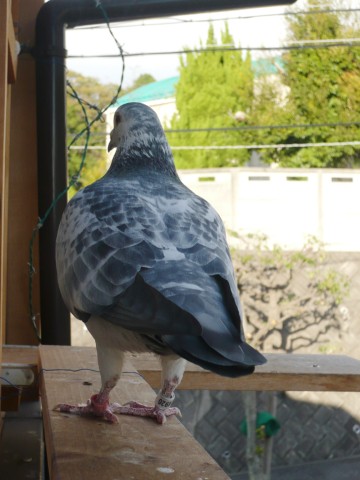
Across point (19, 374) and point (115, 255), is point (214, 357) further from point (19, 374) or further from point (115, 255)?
point (19, 374)

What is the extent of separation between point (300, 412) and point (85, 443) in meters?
10.4

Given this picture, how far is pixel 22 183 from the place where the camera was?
3062 millimetres

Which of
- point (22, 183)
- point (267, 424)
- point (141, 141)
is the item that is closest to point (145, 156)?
point (141, 141)

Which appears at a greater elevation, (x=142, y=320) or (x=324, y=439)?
(x=142, y=320)

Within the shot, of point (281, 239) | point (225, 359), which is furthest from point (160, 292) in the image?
point (281, 239)

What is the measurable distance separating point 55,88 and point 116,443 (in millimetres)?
1629

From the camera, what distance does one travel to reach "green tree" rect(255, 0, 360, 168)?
59.0 ft

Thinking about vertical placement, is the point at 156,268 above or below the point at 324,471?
above

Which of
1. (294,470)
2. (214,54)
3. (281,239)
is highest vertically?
(214,54)

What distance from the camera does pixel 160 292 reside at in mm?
1459

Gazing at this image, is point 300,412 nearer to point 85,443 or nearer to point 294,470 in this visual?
point 294,470

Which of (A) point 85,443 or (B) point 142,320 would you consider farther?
(A) point 85,443

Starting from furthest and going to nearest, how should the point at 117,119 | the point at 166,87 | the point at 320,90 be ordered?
the point at 166,87
the point at 320,90
the point at 117,119

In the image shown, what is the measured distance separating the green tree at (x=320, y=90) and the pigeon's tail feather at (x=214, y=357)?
16609 millimetres
